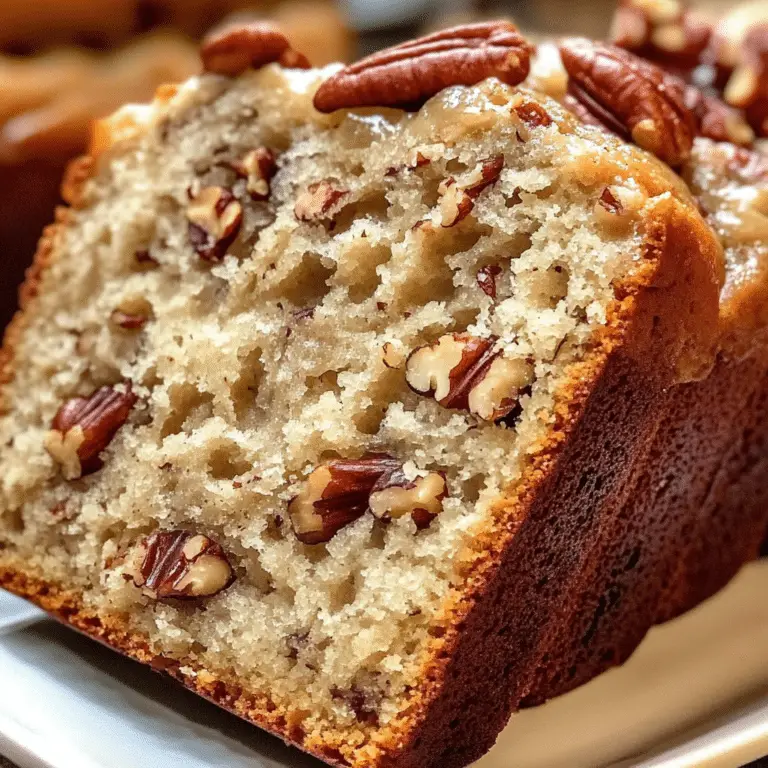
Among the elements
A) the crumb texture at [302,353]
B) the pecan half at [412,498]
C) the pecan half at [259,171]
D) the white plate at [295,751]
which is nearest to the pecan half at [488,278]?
the crumb texture at [302,353]

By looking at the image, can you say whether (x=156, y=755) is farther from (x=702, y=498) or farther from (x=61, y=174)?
(x=61, y=174)

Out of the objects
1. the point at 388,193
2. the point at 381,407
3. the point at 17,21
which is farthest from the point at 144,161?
the point at 17,21

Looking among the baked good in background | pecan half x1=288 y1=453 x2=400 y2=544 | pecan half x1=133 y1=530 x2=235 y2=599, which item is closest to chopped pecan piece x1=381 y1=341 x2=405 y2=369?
pecan half x1=288 y1=453 x2=400 y2=544

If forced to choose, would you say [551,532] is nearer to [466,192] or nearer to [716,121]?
[466,192]

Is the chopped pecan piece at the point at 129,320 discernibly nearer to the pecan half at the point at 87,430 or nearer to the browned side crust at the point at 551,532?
the pecan half at the point at 87,430

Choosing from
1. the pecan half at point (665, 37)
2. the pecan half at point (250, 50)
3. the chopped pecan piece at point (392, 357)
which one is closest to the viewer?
the chopped pecan piece at point (392, 357)

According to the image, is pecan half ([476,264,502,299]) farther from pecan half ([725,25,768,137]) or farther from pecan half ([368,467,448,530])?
pecan half ([725,25,768,137])

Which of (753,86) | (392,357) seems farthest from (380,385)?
(753,86)
